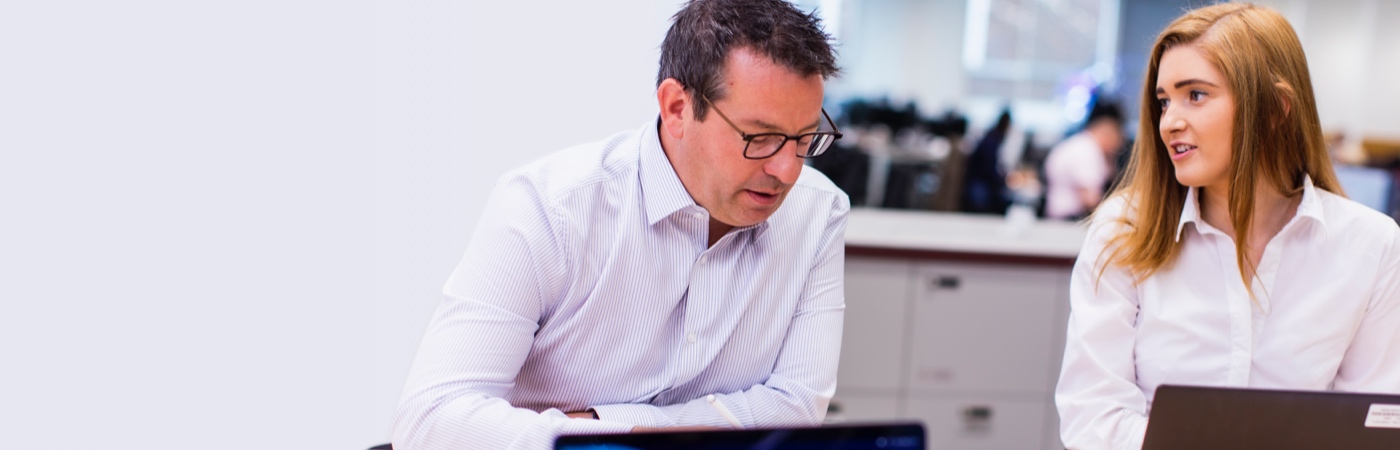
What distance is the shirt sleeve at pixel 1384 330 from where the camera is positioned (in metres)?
1.46

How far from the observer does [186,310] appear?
66.2 inches

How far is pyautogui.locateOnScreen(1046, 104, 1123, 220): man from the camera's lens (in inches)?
239

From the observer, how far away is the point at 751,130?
51.4 inches

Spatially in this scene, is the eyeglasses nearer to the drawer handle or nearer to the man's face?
the man's face

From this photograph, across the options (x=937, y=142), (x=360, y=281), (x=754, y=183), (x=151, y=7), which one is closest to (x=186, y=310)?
(x=360, y=281)

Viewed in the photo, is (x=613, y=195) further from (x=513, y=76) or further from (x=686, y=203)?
(x=513, y=76)

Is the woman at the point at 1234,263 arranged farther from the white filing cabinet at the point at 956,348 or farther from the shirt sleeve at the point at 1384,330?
the white filing cabinet at the point at 956,348

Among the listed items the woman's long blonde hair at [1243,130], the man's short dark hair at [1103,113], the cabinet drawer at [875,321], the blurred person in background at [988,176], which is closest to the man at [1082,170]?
the man's short dark hair at [1103,113]

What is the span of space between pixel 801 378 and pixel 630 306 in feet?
0.84

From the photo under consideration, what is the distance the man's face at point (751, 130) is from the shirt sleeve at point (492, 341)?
21 centimetres

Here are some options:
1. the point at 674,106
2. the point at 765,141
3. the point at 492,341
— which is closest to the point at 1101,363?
the point at 765,141

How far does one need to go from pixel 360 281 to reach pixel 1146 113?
136 cm

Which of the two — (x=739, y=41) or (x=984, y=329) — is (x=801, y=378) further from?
(x=984, y=329)

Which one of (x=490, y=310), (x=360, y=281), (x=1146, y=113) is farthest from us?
(x=360, y=281)
